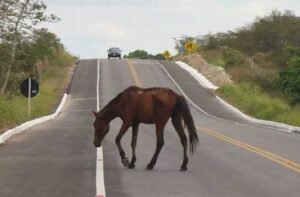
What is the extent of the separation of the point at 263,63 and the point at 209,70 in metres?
11.0

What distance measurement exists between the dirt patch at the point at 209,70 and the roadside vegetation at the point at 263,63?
3.01 ft

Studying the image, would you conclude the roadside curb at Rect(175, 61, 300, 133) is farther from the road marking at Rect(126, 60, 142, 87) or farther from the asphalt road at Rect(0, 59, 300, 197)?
the asphalt road at Rect(0, 59, 300, 197)

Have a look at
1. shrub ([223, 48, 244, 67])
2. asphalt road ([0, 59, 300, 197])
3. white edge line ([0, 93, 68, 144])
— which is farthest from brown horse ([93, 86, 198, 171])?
shrub ([223, 48, 244, 67])

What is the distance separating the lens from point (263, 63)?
81.6 metres

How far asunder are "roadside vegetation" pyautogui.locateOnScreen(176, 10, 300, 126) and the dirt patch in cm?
92

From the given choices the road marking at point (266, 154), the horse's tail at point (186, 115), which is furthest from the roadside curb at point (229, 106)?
the horse's tail at point (186, 115)

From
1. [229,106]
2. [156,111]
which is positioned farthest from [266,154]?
[229,106]

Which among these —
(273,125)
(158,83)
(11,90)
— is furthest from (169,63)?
(273,125)

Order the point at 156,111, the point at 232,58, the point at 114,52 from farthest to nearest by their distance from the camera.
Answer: the point at 114,52 < the point at 232,58 < the point at 156,111

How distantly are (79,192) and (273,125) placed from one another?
88.7 feet

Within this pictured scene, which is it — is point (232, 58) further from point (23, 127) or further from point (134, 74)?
point (23, 127)

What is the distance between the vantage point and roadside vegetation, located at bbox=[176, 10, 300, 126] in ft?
163

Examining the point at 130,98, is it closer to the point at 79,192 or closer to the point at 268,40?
the point at 79,192

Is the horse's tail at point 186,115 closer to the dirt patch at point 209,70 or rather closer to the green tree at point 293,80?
the green tree at point 293,80
